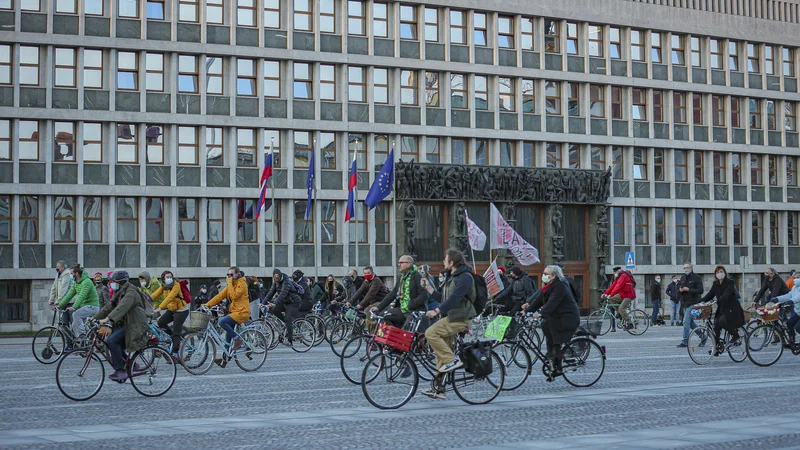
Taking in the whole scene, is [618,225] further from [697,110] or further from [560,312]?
[560,312]

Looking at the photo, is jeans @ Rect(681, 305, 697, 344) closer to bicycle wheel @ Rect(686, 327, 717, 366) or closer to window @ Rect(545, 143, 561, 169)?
bicycle wheel @ Rect(686, 327, 717, 366)

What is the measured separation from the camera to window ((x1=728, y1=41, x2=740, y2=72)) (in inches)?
2498

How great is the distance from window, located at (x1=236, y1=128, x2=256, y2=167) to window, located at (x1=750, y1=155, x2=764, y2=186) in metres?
27.9

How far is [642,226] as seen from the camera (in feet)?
196

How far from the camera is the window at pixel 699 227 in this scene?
6184 centimetres

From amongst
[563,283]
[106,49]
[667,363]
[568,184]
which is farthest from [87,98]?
[563,283]

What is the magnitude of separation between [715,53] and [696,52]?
4.52ft

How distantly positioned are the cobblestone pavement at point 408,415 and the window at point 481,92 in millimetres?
33650

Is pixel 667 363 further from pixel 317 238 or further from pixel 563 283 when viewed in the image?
pixel 317 238

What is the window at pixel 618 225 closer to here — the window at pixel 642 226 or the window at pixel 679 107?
the window at pixel 642 226

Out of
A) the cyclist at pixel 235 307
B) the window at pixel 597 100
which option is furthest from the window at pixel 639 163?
the cyclist at pixel 235 307

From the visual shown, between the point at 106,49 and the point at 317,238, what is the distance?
35.6ft

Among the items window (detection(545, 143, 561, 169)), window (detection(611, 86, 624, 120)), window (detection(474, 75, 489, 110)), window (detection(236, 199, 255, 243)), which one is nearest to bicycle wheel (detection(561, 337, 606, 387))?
window (detection(236, 199, 255, 243))

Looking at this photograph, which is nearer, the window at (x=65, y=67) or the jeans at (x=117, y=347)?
the jeans at (x=117, y=347)
